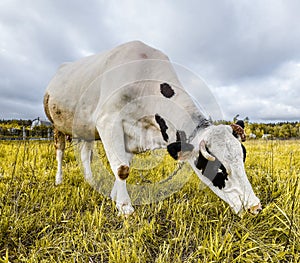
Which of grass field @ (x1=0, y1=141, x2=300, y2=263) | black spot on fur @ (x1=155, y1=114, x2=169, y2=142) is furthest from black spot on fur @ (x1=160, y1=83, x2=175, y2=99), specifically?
grass field @ (x1=0, y1=141, x2=300, y2=263)

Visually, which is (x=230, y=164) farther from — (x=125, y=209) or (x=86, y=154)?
(x=86, y=154)

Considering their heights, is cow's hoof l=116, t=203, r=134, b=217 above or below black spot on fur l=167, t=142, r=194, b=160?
below

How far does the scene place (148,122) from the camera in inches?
129

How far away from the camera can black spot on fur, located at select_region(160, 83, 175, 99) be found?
10.4 feet

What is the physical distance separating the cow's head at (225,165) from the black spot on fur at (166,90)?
0.68m


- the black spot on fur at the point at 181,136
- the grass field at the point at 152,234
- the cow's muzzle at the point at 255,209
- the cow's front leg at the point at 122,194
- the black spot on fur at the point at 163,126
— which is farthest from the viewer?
the black spot on fur at the point at 163,126

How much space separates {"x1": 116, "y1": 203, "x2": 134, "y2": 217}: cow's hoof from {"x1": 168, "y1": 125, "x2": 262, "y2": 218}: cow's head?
0.89m

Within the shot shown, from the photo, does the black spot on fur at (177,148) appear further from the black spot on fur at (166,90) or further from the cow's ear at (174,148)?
the black spot on fur at (166,90)

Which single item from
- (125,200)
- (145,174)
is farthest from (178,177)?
(125,200)

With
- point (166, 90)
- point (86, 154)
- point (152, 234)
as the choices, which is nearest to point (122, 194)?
point (152, 234)

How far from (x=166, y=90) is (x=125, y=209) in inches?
58.8

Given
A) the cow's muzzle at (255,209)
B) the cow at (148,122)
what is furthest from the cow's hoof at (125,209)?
the cow's muzzle at (255,209)

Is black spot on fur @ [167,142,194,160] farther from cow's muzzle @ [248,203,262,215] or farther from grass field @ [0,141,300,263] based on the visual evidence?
cow's muzzle @ [248,203,262,215]

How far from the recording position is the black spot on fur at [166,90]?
3162 mm
